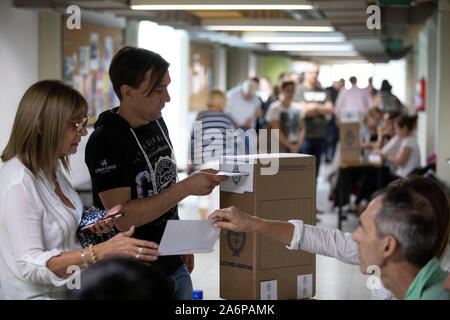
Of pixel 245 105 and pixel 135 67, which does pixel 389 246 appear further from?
pixel 245 105

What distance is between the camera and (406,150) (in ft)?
24.3

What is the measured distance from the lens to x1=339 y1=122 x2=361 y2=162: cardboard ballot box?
7680mm

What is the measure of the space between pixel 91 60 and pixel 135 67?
5693 millimetres

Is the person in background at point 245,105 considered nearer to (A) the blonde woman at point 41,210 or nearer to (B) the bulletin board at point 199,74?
(B) the bulletin board at point 199,74

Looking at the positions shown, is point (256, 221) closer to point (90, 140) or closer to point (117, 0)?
point (90, 140)

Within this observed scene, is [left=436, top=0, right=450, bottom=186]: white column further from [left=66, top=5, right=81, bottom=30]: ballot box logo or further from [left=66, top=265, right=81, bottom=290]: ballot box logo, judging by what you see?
[left=66, top=265, right=81, bottom=290]: ballot box logo

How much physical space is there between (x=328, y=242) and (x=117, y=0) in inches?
125

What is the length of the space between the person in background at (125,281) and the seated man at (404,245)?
810 millimetres

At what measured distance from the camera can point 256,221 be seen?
91.0 inches

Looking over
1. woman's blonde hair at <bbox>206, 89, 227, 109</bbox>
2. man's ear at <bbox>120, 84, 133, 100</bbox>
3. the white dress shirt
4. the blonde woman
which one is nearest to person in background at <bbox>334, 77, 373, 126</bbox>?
the white dress shirt

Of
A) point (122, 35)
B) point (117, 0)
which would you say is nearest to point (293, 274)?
point (117, 0)

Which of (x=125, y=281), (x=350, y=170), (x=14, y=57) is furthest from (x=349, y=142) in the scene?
(x=125, y=281)

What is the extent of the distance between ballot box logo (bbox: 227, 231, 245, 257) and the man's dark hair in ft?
2.18

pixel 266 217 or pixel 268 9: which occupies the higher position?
pixel 268 9
